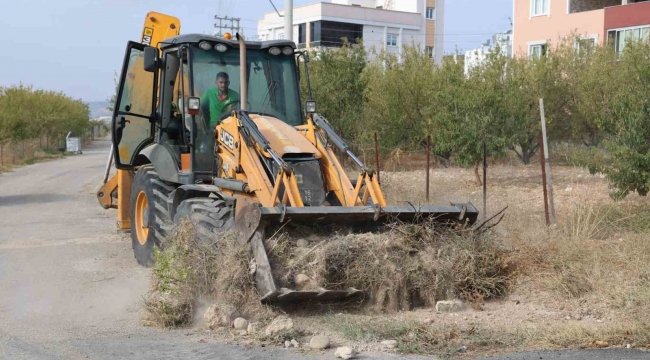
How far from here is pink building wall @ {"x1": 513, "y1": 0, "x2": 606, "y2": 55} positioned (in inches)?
1396

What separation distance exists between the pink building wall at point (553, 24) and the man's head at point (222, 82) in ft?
87.8

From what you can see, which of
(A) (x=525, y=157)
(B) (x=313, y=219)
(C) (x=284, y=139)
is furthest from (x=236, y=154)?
(A) (x=525, y=157)

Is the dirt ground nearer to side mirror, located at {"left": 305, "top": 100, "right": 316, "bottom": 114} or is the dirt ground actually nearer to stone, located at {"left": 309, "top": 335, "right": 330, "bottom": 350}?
stone, located at {"left": 309, "top": 335, "right": 330, "bottom": 350}

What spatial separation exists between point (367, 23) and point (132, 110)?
55029 millimetres

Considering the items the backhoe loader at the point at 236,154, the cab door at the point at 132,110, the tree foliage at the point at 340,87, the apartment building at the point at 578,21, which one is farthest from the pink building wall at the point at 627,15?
the cab door at the point at 132,110

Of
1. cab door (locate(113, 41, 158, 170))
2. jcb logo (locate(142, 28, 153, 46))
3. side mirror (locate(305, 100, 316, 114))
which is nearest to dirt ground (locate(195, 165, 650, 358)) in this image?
side mirror (locate(305, 100, 316, 114))

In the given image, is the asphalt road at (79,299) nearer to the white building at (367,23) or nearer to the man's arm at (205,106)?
the man's arm at (205,106)

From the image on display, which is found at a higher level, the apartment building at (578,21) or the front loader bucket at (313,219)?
the apartment building at (578,21)

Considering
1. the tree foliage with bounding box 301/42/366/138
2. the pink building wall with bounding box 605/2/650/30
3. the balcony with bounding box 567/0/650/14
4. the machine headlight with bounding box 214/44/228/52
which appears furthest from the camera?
the balcony with bounding box 567/0/650/14

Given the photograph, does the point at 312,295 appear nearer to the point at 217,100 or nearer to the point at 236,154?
the point at 236,154

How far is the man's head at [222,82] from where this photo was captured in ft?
31.3

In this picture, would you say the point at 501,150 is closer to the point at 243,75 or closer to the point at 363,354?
the point at 243,75

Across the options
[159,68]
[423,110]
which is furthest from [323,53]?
[159,68]

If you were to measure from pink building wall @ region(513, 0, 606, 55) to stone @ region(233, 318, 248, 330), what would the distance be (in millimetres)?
29369
